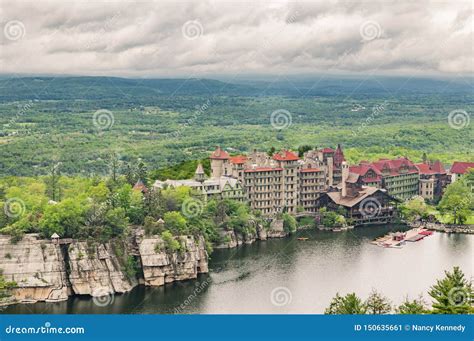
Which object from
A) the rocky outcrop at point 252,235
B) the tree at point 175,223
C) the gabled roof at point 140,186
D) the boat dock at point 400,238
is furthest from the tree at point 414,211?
the tree at point 175,223

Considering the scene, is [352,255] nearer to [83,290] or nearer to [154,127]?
[83,290]

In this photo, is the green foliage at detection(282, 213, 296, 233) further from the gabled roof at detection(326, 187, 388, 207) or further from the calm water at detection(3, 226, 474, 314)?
the gabled roof at detection(326, 187, 388, 207)

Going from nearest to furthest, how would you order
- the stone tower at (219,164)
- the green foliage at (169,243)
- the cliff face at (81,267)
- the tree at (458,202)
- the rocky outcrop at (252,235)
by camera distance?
the cliff face at (81,267) → the green foliage at (169,243) → the rocky outcrop at (252,235) → the tree at (458,202) → the stone tower at (219,164)

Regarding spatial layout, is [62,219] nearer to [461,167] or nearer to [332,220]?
[332,220]

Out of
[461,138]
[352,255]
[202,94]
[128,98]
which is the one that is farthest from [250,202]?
[202,94]

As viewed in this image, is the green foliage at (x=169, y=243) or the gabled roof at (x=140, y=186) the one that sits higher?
the gabled roof at (x=140, y=186)

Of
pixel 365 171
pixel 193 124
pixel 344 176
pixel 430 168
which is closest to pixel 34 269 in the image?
pixel 344 176

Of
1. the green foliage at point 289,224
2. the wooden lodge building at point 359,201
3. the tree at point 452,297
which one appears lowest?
the green foliage at point 289,224

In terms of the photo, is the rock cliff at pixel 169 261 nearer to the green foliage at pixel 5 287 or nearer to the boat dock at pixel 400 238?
the green foliage at pixel 5 287
